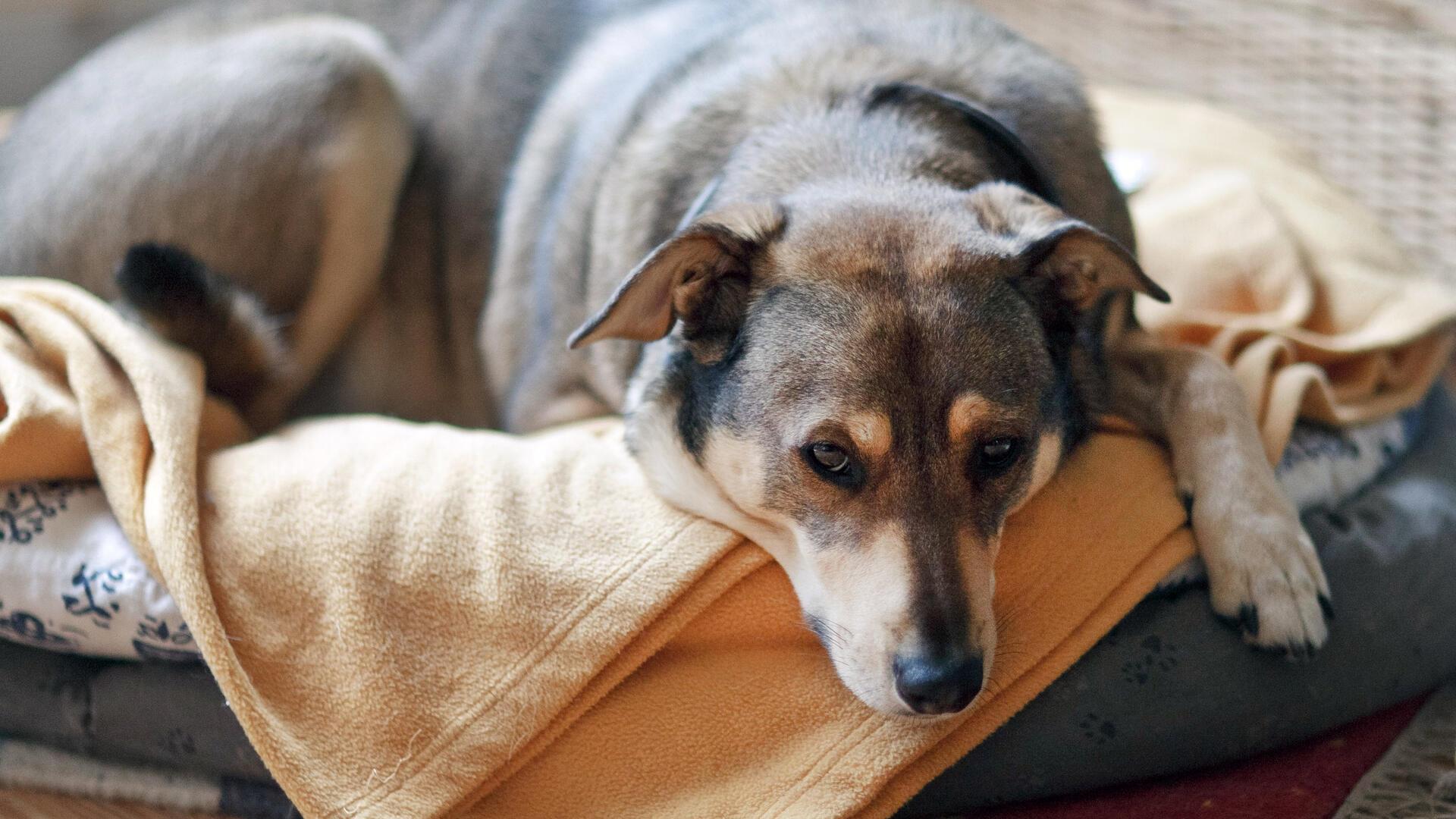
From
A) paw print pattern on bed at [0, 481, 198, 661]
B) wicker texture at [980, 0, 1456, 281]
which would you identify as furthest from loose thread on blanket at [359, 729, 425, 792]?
wicker texture at [980, 0, 1456, 281]

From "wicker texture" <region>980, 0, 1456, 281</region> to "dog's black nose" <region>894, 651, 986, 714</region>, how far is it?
2.30m

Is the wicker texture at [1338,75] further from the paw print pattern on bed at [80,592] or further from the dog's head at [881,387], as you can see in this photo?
the paw print pattern on bed at [80,592]

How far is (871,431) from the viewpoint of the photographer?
1595 mm

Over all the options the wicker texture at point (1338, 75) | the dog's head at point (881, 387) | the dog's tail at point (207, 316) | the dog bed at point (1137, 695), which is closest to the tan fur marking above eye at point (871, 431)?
the dog's head at point (881, 387)

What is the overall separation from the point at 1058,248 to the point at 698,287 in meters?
0.52

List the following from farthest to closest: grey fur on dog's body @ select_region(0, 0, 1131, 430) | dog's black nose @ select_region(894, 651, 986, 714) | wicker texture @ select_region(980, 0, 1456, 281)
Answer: wicker texture @ select_region(980, 0, 1456, 281)
grey fur on dog's body @ select_region(0, 0, 1131, 430)
dog's black nose @ select_region(894, 651, 986, 714)

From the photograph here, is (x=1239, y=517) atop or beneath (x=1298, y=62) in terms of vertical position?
atop

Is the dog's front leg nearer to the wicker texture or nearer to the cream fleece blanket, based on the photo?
the cream fleece blanket

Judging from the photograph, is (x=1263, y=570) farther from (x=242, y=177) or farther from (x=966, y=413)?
(x=242, y=177)

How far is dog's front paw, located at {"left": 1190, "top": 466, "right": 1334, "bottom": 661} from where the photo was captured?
1.77 meters

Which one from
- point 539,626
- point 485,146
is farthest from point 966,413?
point 485,146

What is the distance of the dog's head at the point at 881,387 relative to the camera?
1.59 meters

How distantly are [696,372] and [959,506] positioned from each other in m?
0.45

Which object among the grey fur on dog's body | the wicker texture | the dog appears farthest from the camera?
the wicker texture
